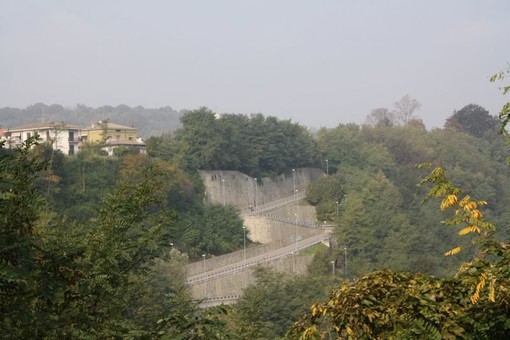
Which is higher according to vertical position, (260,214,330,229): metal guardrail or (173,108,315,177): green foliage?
(173,108,315,177): green foliage

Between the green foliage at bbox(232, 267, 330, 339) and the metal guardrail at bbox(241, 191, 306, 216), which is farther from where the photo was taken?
the metal guardrail at bbox(241, 191, 306, 216)

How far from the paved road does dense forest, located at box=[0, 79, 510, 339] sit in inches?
51.3

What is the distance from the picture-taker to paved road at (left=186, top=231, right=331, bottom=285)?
39.9m

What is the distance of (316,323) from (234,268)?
37382 mm

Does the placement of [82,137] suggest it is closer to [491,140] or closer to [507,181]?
[507,181]

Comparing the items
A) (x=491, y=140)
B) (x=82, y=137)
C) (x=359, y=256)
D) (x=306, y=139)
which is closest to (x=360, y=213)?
(x=359, y=256)

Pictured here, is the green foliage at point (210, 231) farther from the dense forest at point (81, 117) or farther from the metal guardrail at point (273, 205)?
the dense forest at point (81, 117)

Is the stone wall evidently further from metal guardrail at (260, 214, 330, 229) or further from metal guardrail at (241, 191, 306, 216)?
metal guardrail at (260, 214, 330, 229)

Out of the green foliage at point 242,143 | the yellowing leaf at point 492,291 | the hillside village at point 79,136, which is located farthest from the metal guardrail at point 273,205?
the yellowing leaf at point 492,291

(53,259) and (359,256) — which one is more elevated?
(53,259)

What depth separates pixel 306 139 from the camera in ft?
202

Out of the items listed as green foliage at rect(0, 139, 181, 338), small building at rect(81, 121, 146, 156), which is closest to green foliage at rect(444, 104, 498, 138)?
small building at rect(81, 121, 146, 156)

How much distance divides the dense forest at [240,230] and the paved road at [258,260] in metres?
1.30

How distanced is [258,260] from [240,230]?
13.3ft
